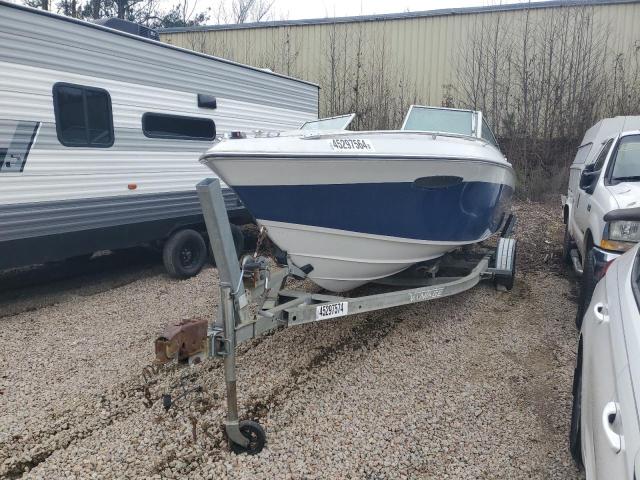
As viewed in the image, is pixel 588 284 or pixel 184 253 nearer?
pixel 588 284

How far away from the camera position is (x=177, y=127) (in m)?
6.05

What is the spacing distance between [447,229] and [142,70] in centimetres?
374

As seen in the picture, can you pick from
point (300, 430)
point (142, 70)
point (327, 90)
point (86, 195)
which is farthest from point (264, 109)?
point (327, 90)

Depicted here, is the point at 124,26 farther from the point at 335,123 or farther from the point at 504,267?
the point at 504,267

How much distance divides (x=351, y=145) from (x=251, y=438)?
2101mm

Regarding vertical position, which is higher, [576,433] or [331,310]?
[331,310]

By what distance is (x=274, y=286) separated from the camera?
3996mm

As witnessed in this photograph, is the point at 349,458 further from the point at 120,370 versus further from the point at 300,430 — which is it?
the point at 120,370

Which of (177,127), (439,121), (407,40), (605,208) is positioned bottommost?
(605,208)

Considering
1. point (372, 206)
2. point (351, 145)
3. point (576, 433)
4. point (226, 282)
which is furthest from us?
point (372, 206)

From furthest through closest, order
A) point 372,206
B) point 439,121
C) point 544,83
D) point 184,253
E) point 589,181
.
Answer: point 544,83, point 184,253, point 439,121, point 589,181, point 372,206

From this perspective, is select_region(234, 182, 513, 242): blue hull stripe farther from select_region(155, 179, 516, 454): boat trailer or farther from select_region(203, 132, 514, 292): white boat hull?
select_region(155, 179, 516, 454): boat trailer

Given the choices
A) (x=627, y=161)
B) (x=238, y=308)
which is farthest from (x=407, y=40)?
(x=238, y=308)

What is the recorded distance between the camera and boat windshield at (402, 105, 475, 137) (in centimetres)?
518
